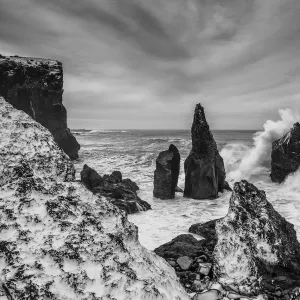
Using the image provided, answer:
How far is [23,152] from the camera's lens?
3191 millimetres

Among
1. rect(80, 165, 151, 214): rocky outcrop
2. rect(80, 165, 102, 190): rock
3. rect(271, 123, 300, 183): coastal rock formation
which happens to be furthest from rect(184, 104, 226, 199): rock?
rect(271, 123, 300, 183): coastal rock formation

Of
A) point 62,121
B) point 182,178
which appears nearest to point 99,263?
point 182,178

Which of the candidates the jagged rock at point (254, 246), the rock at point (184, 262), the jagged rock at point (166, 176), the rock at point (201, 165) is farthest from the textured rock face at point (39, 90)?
the jagged rock at point (254, 246)

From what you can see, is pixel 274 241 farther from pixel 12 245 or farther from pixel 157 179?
pixel 157 179

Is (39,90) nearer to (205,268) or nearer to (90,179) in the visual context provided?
(90,179)

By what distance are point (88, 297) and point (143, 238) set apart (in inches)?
224

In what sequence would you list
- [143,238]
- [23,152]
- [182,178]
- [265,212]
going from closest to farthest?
1. [23,152]
2. [265,212]
3. [143,238]
4. [182,178]

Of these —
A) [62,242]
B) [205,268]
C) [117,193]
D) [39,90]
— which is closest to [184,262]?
[205,268]

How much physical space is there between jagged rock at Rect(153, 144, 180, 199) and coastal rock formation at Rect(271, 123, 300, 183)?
340 inches

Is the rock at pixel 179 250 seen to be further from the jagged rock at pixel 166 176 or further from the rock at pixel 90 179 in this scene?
the rock at pixel 90 179

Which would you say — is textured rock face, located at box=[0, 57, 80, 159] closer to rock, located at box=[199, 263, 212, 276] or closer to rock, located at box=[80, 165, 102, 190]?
rock, located at box=[80, 165, 102, 190]

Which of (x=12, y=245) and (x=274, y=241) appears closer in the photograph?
(x=12, y=245)

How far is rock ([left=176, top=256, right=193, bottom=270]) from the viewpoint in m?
4.71

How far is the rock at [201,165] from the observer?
13.6m
